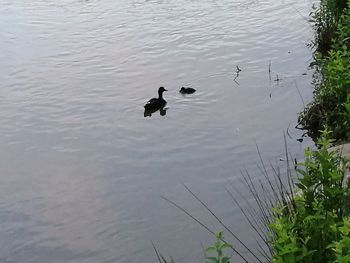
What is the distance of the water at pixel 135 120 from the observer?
25.3 ft

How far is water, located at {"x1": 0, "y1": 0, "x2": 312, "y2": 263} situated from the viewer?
773 centimetres

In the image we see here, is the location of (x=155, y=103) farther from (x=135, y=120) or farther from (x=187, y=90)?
(x=187, y=90)

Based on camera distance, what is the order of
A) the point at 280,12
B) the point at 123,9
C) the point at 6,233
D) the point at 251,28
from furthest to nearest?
the point at 123,9 → the point at 280,12 → the point at 251,28 → the point at 6,233

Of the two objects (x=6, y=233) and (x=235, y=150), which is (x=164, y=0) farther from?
(x=6, y=233)

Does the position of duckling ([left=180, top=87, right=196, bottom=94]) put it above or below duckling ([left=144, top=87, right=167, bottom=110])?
above

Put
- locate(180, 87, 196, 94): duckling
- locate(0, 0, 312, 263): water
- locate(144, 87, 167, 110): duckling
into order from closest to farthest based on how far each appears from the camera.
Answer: locate(0, 0, 312, 263): water
locate(144, 87, 167, 110): duckling
locate(180, 87, 196, 94): duckling

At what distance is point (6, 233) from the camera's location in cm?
786

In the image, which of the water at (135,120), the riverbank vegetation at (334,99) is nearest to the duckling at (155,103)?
the water at (135,120)

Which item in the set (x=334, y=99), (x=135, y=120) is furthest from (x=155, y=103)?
(x=334, y=99)

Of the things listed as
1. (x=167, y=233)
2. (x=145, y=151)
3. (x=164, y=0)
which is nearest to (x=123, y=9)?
(x=164, y=0)

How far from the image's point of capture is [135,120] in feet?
37.4

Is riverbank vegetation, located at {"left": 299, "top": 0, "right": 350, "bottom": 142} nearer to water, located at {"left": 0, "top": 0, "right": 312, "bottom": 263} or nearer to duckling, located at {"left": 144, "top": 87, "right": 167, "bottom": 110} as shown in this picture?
water, located at {"left": 0, "top": 0, "right": 312, "bottom": 263}

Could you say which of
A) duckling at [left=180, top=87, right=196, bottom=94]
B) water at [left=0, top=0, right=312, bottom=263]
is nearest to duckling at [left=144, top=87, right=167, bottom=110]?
water at [left=0, top=0, right=312, bottom=263]

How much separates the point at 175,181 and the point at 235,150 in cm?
125
